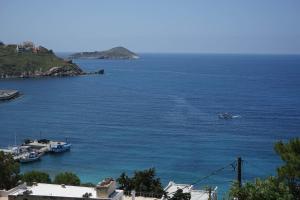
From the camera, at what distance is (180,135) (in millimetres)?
87000

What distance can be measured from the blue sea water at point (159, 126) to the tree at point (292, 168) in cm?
3403

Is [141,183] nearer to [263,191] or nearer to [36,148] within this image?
[263,191]

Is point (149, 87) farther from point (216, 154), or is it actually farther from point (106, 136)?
point (216, 154)

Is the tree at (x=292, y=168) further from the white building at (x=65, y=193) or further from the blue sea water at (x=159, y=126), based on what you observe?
the blue sea water at (x=159, y=126)

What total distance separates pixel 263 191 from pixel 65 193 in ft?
56.3

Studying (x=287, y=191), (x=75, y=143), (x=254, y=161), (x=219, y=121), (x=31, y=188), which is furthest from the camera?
(x=219, y=121)

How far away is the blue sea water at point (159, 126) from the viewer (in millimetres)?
68625

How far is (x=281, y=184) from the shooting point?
20.9 metres

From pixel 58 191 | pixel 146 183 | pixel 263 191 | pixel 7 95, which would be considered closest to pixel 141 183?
pixel 146 183

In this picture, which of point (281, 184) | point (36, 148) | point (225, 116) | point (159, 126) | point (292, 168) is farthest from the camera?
point (225, 116)

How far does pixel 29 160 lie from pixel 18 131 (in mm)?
20942

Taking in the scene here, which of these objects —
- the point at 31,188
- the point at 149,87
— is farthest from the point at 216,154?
the point at 149,87

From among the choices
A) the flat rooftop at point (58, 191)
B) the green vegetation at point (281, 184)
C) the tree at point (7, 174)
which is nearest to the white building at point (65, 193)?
the flat rooftop at point (58, 191)

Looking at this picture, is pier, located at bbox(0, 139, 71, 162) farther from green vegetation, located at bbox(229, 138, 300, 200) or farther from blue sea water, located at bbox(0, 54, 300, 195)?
green vegetation, located at bbox(229, 138, 300, 200)
